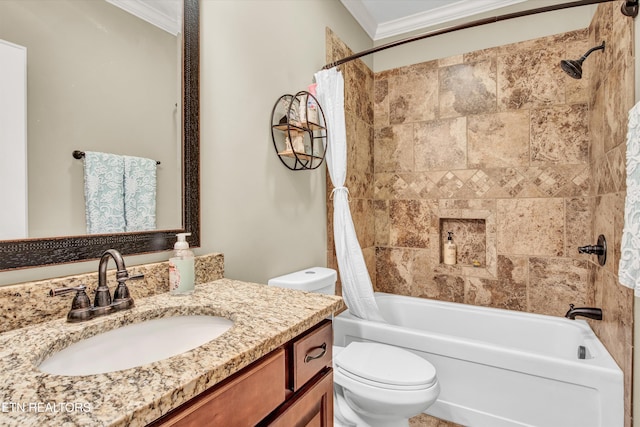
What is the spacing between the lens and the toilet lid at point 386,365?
145cm

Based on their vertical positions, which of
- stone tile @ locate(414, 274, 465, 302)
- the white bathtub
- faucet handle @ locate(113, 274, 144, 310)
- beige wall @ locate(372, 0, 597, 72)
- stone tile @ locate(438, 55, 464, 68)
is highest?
beige wall @ locate(372, 0, 597, 72)

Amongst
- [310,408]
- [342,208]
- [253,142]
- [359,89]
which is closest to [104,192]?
[253,142]

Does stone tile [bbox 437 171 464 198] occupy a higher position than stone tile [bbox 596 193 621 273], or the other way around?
stone tile [bbox 437 171 464 198]

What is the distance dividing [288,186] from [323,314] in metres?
1.05

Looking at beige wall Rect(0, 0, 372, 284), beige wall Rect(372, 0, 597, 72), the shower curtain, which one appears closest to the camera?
beige wall Rect(0, 0, 372, 284)

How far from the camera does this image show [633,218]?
3.51ft

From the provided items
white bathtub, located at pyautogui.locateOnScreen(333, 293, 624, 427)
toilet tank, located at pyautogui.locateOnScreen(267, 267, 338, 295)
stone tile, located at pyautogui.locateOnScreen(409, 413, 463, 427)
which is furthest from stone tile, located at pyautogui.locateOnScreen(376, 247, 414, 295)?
toilet tank, located at pyautogui.locateOnScreen(267, 267, 338, 295)

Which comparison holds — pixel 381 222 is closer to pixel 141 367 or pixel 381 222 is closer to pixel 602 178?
pixel 602 178

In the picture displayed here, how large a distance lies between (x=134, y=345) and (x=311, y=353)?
483 mm

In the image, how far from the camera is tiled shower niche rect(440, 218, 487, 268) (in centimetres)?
249

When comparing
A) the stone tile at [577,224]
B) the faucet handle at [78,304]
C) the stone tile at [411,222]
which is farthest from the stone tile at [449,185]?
the faucet handle at [78,304]

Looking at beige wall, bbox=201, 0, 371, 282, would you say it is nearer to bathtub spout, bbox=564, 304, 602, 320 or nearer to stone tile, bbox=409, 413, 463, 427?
stone tile, bbox=409, 413, 463, 427

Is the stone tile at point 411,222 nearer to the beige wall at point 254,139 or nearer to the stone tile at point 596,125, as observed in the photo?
the beige wall at point 254,139

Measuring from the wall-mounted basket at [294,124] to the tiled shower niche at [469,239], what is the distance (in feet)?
4.66
